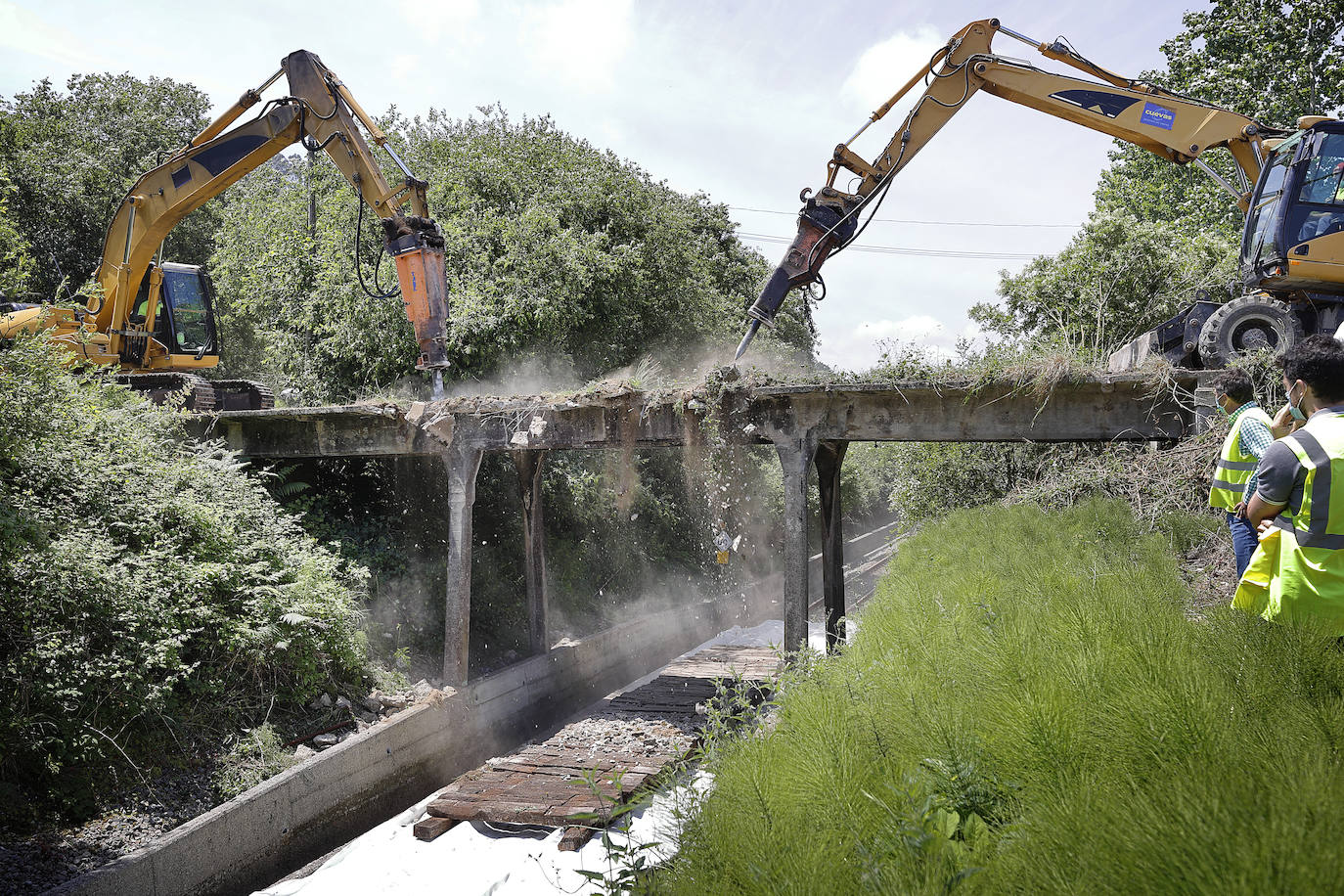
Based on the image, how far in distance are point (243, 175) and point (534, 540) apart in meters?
6.99

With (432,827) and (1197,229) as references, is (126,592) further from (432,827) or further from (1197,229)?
(1197,229)

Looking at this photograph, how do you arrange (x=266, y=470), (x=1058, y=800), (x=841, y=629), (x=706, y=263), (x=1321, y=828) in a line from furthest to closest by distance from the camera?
1. (x=706, y=263)
2. (x=266, y=470)
3. (x=841, y=629)
4. (x=1058, y=800)
5. (x=1321, y=828)

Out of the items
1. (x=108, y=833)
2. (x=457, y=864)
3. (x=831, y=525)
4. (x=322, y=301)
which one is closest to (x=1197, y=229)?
(x=831, y=525)

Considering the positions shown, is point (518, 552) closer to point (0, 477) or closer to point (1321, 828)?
point (0, 477)

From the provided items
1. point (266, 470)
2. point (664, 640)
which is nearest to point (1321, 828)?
point (266, 470)

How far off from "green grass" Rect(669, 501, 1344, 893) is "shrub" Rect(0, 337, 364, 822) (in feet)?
22.2

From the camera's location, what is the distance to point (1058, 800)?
1.96 meters

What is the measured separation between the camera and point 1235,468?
443cm

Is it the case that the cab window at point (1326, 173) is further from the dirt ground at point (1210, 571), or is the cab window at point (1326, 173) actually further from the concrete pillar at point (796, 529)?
the concrete pillar at point (796, 529)

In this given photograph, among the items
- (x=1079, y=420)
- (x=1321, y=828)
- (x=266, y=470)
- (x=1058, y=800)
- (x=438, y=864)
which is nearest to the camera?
(x=1321, y=828)

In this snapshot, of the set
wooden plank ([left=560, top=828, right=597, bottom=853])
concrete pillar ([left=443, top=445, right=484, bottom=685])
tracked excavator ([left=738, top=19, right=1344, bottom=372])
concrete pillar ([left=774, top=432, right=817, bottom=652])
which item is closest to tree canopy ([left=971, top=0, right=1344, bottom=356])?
tracked excavator ([left=738, top=19, right=1344, bottom=372])

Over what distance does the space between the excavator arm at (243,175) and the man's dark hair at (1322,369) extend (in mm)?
9317

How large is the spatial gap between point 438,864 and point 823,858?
687 centimetres

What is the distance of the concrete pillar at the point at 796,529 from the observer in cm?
1055
